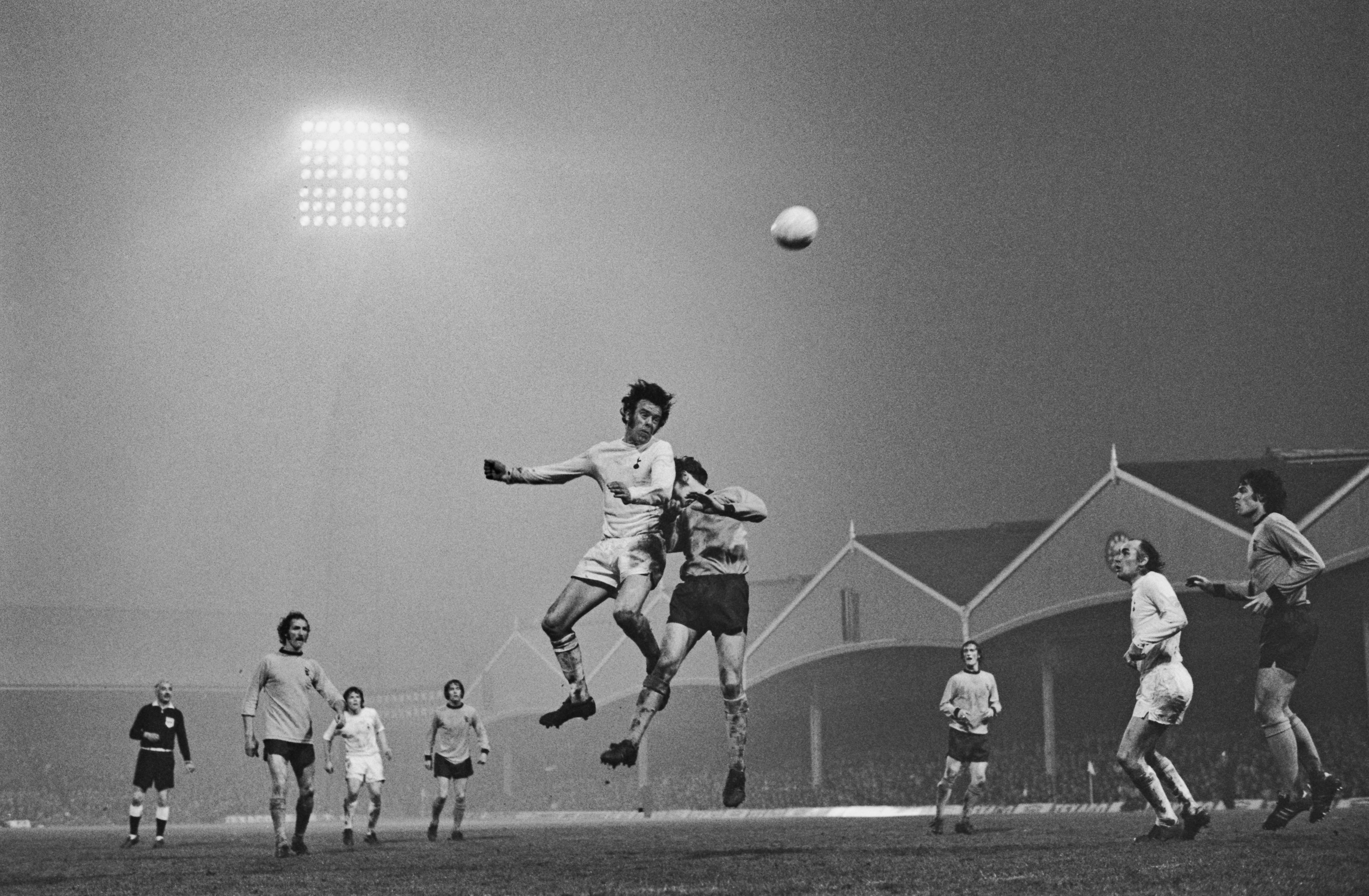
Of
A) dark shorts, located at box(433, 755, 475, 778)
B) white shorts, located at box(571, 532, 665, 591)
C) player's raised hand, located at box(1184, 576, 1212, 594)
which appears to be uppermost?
white shorts, located at box(571, 532, 665, 591)

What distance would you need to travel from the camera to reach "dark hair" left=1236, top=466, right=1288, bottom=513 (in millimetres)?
12156

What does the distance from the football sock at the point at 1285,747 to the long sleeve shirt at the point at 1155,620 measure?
36.5 inches

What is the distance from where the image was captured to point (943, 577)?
31.4m

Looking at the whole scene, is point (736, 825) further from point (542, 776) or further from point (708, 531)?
point (542, 776)

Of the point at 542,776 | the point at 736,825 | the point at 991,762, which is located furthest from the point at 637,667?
the point at 736,825

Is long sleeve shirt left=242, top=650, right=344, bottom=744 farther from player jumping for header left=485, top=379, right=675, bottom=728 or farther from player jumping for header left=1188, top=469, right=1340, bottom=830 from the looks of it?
player jumping for header left=1188, top=469, right=1340, bottom=830

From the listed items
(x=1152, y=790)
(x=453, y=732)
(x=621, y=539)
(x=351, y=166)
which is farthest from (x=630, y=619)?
(x=351, y=166)

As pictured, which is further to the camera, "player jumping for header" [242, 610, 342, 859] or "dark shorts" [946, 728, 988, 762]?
"dark shorts" [946, 728, 988, 762]

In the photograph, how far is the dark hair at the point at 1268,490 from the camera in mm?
12156

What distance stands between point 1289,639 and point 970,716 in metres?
6.20

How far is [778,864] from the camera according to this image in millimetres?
11867

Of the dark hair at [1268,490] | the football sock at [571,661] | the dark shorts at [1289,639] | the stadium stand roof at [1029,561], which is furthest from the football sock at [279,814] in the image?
the stadium stand roof at [1029,561]

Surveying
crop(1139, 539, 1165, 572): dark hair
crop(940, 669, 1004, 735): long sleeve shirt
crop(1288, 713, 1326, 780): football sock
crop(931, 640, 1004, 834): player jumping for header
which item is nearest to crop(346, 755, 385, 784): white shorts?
crop(931, 640, 1004, 834): player jumping for header

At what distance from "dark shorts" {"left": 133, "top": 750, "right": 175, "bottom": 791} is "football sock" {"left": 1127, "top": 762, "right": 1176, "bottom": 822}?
40.4 ft
